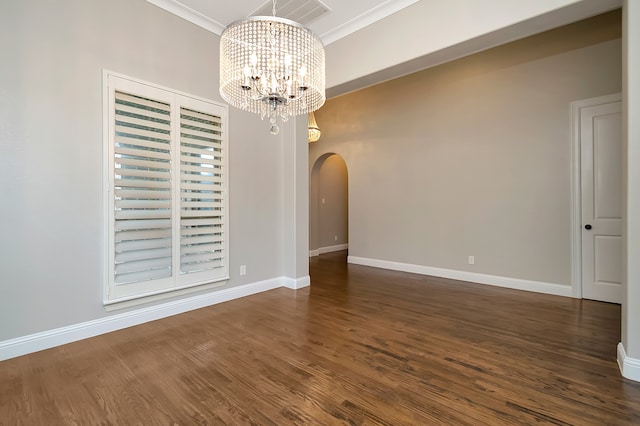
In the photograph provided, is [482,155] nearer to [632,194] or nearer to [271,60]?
[632,194]

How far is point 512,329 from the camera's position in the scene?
300 cm

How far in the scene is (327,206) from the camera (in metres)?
7.87

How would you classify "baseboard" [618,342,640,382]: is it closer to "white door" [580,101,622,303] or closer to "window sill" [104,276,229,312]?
"white door" [580,101,622,303]

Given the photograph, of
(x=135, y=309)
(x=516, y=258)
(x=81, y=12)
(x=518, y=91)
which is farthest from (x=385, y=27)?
(x=135, y=309)

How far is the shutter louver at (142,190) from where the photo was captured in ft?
9.53

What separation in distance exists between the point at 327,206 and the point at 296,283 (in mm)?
3685

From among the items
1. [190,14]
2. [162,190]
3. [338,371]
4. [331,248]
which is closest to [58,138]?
[162,190]

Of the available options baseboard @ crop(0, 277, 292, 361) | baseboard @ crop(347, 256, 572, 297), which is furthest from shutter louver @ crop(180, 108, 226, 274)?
baseboard @ crop(347, 256, 572, 297)

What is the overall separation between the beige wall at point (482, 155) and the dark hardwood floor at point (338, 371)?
1.23m

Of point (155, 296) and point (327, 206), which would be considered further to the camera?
point (327, 206)

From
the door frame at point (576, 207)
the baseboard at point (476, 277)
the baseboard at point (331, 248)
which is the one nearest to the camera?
the door frame at point (576, 207)

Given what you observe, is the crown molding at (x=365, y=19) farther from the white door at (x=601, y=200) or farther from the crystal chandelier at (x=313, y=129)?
the white door at (x=601, y=200)

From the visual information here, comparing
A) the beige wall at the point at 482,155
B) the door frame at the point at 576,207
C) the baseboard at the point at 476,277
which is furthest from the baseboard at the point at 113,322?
the door frame at the point at 576,207

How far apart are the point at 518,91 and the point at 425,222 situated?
2.41 m
